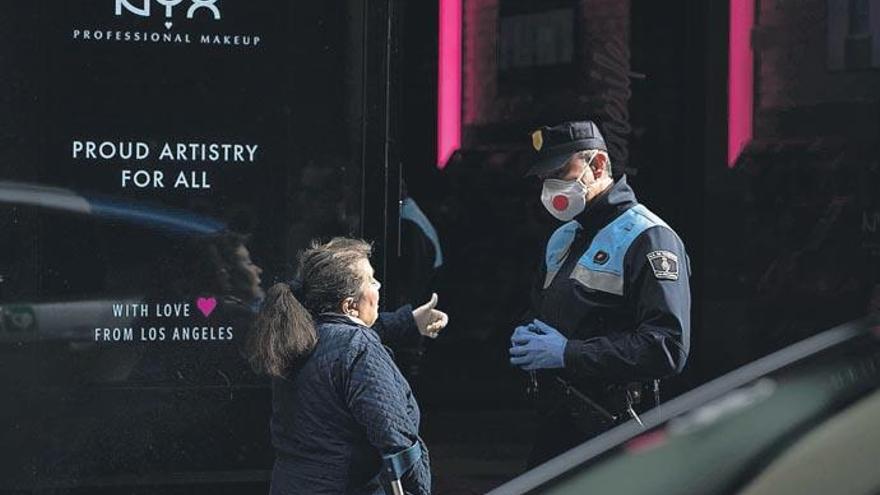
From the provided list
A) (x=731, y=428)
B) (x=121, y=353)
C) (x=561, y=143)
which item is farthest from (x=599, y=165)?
(x=731, y=428)

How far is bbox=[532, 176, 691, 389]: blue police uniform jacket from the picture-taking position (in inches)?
163

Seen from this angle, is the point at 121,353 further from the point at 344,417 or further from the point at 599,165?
the point at 599,165

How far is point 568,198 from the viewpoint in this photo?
439 cm

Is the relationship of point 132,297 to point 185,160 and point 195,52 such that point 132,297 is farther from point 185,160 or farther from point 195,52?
point 195,52

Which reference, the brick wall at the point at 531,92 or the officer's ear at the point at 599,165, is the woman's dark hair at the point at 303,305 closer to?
the officer's ear at the point at 599,165

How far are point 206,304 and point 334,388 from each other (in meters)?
1.68

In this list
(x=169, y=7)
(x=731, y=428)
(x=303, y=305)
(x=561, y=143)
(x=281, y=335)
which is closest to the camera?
(x=731, y=428)

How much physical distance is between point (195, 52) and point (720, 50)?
2.42 m

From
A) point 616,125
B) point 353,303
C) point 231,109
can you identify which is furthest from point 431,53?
point 353,303

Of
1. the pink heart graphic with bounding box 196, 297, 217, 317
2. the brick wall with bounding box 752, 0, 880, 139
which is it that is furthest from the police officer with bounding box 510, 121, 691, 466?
the brick wall with bounding box 752, 0, 880, 139

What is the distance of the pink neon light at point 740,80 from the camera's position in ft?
21.6

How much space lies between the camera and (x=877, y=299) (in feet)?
21.0

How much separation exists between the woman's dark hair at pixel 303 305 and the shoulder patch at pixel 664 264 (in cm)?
77

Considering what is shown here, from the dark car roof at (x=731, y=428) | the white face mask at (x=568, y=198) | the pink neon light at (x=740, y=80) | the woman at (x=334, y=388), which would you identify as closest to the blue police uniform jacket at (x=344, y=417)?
the woman at (x=334, y=388)
